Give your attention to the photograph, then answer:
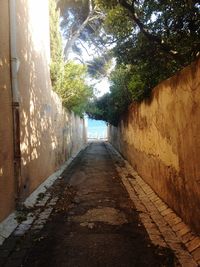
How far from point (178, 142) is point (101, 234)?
209 cm

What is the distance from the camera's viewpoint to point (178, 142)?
6.61m

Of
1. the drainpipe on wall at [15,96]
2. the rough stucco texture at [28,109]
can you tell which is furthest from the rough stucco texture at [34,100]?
the drainpipe on wall at [15,96]

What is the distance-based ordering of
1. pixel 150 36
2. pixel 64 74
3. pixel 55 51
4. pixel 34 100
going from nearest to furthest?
pixel 150 36, pixel 34 100, pixel 55 51, pixel 64 74

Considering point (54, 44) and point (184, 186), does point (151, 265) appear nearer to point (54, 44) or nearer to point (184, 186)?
point (184, 186)

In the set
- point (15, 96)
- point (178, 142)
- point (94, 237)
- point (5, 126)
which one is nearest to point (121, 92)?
point (15, 96)

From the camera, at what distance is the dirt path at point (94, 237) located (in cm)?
505

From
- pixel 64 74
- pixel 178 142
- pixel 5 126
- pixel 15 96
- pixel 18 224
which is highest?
pixel 64 74

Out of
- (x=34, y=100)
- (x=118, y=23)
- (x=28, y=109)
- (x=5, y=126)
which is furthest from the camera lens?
(x=34, y=100)

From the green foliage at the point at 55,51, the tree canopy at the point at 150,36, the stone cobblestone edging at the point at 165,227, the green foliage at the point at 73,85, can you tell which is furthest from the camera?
→ the green foliage at the point at 73,85

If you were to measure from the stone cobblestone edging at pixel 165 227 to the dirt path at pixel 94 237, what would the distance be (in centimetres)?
16

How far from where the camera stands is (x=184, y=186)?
6.33 m

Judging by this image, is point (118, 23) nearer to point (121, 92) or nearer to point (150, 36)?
point (150, 36)

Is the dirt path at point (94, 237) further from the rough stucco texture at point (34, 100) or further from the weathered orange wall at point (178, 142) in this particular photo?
the rough stucco texture at point (34, 100)

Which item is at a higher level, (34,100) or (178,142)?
(34,100)
